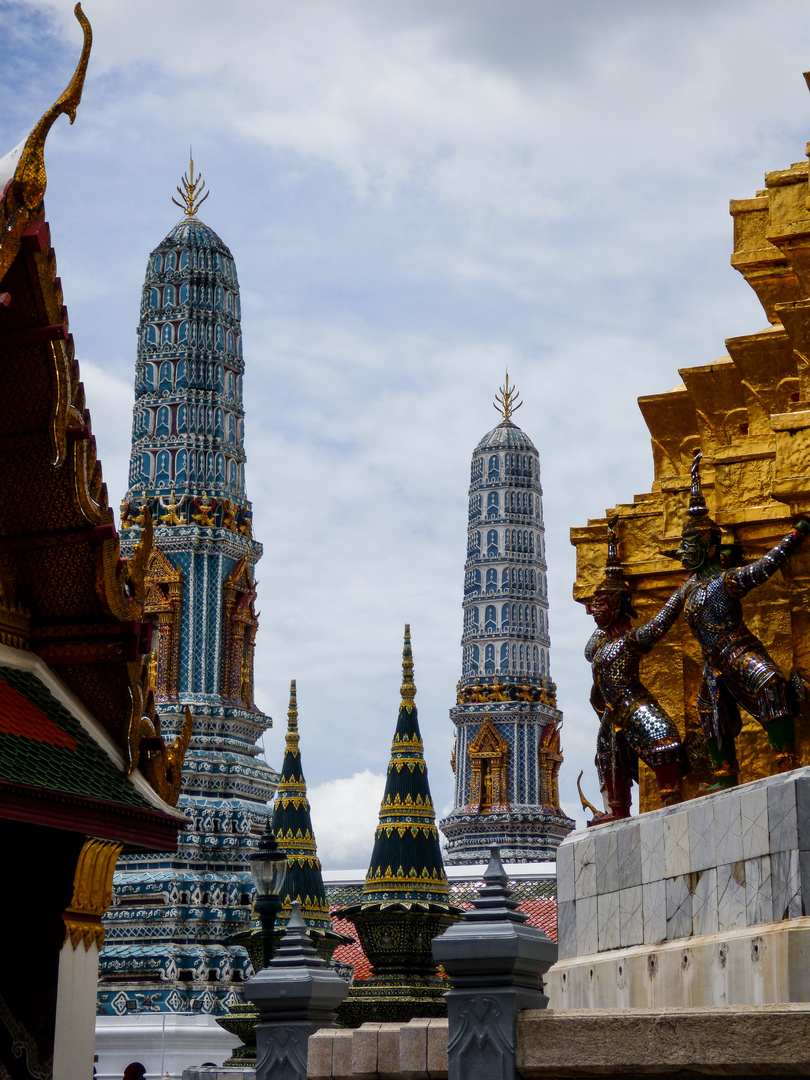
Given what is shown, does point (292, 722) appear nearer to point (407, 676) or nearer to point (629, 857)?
point (407, 676)

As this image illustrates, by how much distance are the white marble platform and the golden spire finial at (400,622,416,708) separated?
9.26m

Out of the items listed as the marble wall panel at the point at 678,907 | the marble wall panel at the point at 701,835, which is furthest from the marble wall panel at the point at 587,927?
the marble wall panel at the point at 701,835

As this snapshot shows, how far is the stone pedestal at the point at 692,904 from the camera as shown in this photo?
30.5 feet

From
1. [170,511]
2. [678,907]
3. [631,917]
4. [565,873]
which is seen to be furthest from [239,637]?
[678,907]

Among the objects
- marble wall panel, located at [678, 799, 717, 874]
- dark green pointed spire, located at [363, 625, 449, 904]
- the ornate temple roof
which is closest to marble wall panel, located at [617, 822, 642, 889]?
marble wall panel, located at [678, 799, 717, 874]

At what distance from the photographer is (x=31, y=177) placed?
938cm

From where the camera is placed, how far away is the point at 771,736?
1041 cm

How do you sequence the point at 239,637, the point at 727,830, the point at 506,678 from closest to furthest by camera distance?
the point at 727,830 < the point at 239,637 < the point at 506,678

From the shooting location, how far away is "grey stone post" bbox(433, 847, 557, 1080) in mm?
6824

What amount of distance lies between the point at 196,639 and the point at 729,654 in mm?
27168

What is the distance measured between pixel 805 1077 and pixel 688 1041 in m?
0.44

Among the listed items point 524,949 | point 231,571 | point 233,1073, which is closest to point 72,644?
point 524,949

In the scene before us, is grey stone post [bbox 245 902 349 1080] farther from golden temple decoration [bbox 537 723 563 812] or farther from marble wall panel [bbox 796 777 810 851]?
golden temple decoration [bbox 537 723 563 812]

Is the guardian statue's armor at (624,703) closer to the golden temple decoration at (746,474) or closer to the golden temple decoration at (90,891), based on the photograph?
the golden temple decoration at (746,474)
